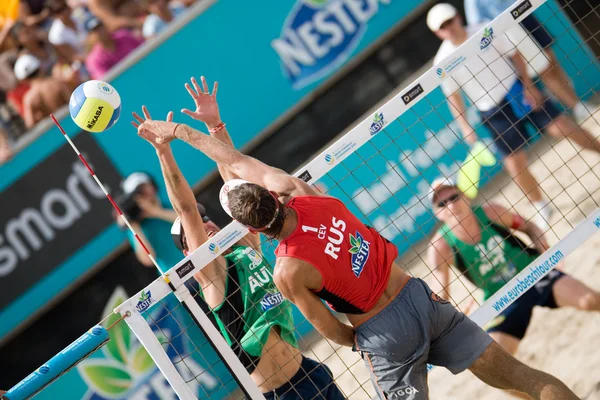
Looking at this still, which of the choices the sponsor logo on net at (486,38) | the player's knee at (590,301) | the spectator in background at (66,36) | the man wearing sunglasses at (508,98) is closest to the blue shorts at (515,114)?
the man wearing sunglasses at (508,98)

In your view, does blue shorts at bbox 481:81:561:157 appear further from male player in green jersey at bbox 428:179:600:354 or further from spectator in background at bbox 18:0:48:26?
spectator in background at bbox 18:0:48:26

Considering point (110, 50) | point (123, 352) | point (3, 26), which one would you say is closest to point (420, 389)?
point (123, 352)

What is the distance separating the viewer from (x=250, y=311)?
4168mm

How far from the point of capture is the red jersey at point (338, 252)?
3418 millimetres

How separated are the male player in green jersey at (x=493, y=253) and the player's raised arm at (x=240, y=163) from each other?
5.33 feet

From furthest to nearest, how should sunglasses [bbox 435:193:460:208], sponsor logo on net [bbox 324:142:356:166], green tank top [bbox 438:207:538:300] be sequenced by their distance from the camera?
1. sunglasses [bbox 435:193:460:208]
2. green tank top [bbox 438:207:538:300]
3. sponsor logo on net [bbox 324:142:356:166]

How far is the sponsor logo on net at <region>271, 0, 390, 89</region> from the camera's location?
7316mm

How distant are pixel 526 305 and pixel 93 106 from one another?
291 cm

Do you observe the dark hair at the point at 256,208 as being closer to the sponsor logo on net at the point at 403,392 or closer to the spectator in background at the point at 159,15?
the sponsor logo on net at the point at 403,392

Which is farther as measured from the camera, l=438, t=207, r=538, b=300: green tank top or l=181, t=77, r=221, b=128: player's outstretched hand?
l=438, t=207, r=538, b=300: green tank top

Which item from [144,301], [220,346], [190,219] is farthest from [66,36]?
[220,346]

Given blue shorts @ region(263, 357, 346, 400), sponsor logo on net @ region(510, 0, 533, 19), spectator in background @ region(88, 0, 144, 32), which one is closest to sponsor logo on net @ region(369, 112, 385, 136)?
sponsor logo on net @ region(510, 0, 533, 19)

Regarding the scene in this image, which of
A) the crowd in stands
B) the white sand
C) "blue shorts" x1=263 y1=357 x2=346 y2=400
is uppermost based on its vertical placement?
the crowd in stands

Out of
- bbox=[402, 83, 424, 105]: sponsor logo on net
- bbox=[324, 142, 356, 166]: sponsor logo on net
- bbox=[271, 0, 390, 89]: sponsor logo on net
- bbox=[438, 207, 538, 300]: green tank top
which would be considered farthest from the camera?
bbox=[271, 0, 390, 89]: sponsor logo on net
